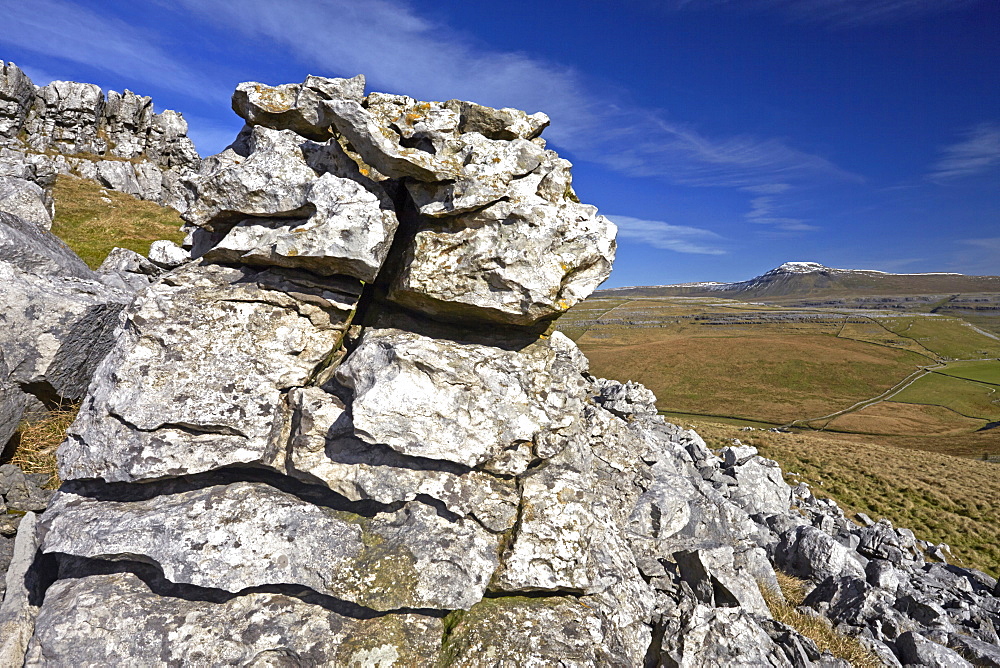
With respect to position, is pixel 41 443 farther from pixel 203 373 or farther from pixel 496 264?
pixel 496 264

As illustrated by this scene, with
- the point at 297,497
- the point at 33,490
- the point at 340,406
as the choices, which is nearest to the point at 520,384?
the point at 340,406

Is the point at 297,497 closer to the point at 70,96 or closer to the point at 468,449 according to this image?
the point at 468,449

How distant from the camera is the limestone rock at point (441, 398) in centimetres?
785

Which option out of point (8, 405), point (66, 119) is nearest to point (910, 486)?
point (8, 405)

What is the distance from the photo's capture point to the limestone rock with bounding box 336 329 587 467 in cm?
785

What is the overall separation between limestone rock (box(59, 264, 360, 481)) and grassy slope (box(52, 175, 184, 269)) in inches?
1197

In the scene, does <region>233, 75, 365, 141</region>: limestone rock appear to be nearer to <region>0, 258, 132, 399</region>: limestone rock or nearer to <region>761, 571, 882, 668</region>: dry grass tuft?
<region>0, 258, 132, 399</region>: limestone rock

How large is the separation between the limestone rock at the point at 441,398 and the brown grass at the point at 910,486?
31.1 meters

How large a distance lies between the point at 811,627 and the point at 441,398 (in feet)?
35.4

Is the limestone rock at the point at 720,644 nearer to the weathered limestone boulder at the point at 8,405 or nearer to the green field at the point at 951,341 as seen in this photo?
the weathered limestone boulder at the point at 8,405

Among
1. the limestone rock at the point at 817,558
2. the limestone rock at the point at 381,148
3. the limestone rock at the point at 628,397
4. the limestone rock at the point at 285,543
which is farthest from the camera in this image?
the limestone rock at the point at 628,397

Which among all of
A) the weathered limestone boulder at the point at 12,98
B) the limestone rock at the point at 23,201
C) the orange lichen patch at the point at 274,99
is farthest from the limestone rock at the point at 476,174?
the weathered limestone boulder at the point at 12,98

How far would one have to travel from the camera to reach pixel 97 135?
261 ft

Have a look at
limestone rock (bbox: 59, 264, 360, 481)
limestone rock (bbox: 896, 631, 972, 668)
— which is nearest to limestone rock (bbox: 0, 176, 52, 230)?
limestone rock (bbox: 59, 264, 360, 481)
